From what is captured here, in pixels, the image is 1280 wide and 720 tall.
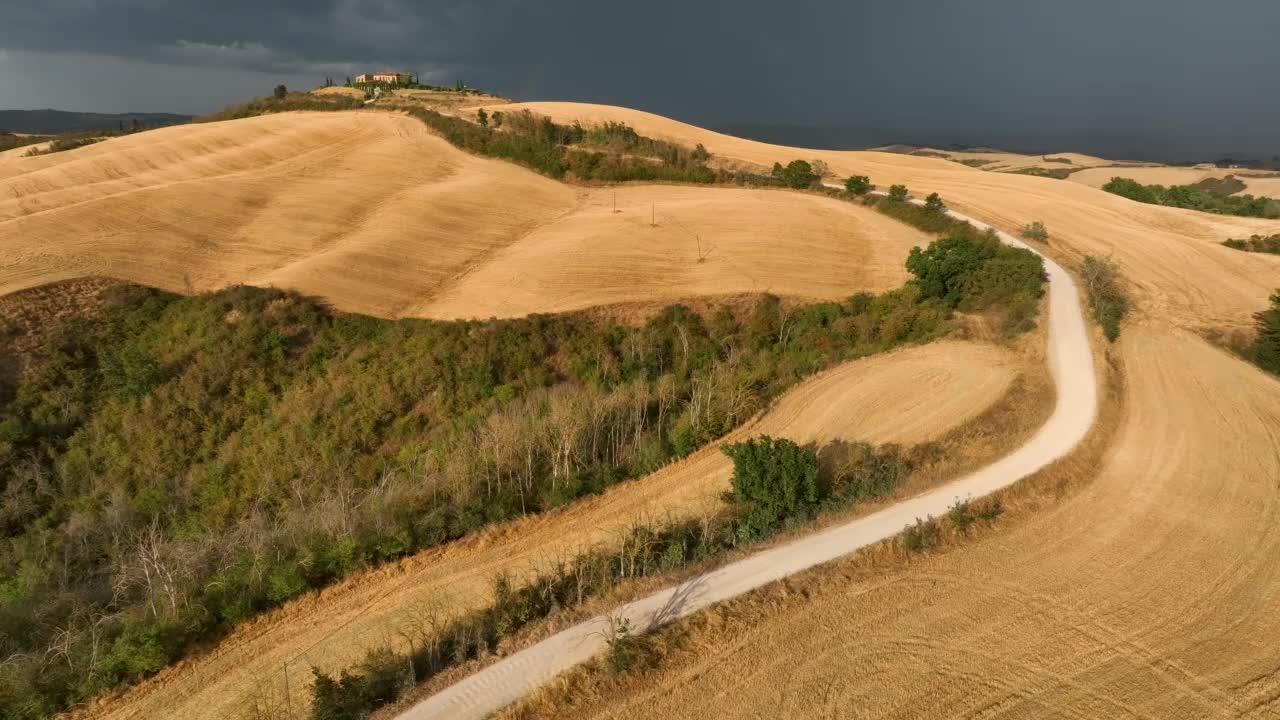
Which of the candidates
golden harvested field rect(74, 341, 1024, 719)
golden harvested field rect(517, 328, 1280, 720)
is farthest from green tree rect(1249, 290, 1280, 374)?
golden harvested field rect(517, 328, 1280, 720)

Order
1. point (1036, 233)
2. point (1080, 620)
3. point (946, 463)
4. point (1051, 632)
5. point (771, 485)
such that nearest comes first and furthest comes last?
1. point (1051, 632)
2. point (1080, 620)
3. point (771, 485)
4. point (946, 463)
5. point (1036, 233)

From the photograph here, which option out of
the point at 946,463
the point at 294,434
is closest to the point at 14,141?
the point at 294,434

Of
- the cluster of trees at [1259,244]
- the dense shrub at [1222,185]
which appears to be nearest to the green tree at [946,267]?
the cluster of trees at [1259,244]

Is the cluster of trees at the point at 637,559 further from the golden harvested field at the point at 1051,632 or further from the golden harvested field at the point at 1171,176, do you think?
the golden harvested field at the point at 1171,176

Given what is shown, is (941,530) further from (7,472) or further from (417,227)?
(417,227)

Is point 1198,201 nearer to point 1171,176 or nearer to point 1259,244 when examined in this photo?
point 1259,244

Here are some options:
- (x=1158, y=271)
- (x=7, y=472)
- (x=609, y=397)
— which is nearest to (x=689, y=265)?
(x=609, y=397)
